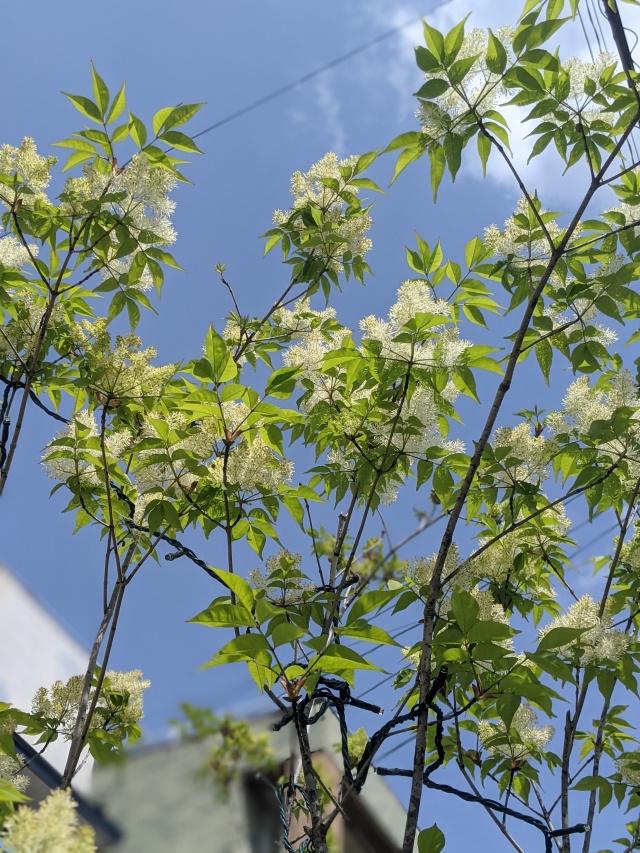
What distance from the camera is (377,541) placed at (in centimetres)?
260

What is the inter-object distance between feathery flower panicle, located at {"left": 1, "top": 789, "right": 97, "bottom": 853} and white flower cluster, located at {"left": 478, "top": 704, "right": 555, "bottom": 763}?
1.17 meters

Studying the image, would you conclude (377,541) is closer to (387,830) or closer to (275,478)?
(387,830)

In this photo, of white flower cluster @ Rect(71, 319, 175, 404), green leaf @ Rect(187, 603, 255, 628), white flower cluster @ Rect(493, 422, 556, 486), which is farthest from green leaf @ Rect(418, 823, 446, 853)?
white flower cluster @ Rect(71, 319, 175, 404)

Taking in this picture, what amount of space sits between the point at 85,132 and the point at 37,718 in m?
1.21

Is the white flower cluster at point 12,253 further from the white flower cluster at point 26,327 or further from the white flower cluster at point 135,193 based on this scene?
the white flower cluster at point 135,193

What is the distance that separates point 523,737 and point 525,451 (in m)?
0.60

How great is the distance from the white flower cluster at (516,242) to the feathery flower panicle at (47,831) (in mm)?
1390

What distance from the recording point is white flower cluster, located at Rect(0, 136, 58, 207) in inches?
69.3

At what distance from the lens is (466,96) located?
1.42 meters

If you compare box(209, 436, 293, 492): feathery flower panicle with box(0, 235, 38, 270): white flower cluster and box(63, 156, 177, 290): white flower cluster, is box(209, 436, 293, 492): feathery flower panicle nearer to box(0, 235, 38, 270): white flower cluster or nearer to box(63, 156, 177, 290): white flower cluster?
box(63, 156, 177, 290): white flower cluster

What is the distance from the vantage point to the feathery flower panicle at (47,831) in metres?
0.53

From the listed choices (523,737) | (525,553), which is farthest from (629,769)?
(525,553)

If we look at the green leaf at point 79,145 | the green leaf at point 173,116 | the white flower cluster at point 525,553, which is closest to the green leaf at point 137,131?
the green leaf at point 173,116

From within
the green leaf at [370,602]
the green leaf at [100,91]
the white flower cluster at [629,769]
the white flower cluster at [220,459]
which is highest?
the green leaf at [100,91]
